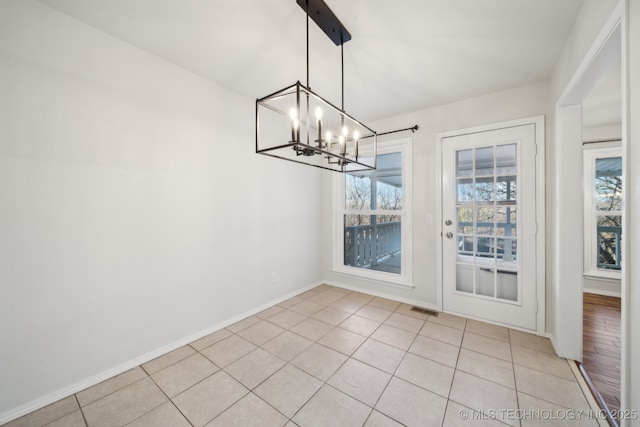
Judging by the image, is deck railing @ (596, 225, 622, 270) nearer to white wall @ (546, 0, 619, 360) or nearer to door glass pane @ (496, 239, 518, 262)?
door glass pane @ (496, 239, 518, 262)

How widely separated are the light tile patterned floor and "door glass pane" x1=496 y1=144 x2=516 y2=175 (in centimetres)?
170

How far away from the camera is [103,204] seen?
183 cm

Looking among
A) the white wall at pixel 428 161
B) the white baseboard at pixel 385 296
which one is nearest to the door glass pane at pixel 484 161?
the white wall at pixel 428 161

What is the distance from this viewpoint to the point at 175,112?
2.24 metres

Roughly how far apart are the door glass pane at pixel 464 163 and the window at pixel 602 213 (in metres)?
2.49

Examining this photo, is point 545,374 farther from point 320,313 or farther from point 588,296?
point 588,296

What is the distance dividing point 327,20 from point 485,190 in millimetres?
2382

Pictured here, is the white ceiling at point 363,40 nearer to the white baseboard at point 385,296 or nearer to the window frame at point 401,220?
the window frame at point 401,220

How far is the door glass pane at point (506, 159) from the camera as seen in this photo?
2623mm

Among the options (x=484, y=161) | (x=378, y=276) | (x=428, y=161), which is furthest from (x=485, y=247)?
(x=378, y=276)

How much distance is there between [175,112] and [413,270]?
10.5 feet

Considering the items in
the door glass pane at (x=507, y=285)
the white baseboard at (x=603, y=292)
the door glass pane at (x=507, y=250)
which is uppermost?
the door glass pane at (x=507, y=250)

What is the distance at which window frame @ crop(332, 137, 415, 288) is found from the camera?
10.6ft

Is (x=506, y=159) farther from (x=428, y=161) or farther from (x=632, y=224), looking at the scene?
(x=632, y=224)
